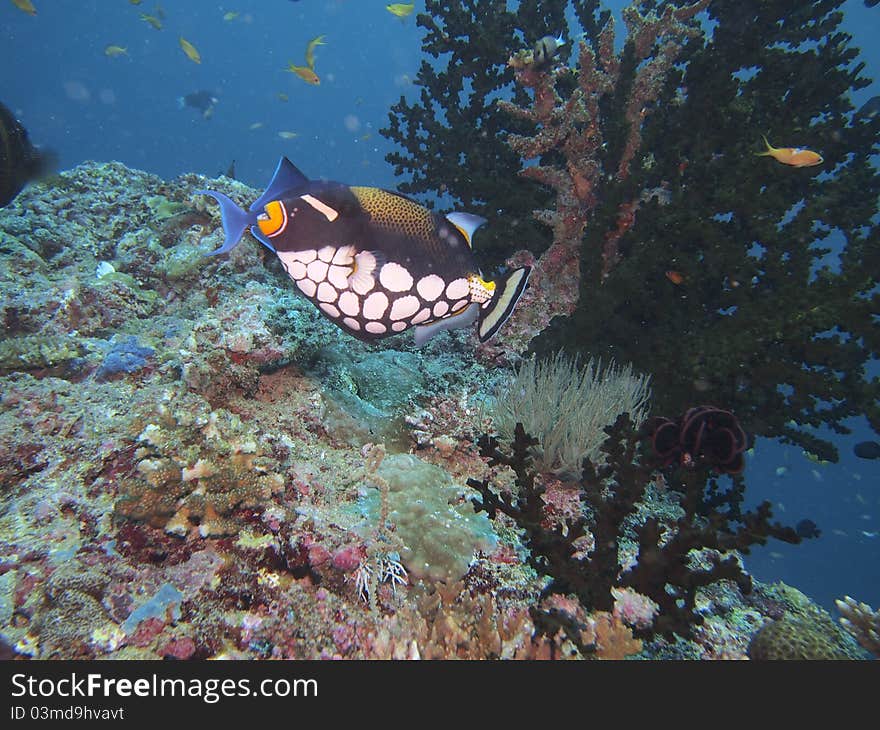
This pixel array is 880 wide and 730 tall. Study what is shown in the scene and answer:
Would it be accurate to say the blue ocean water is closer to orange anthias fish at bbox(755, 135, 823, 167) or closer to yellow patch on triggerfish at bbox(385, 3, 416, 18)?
yellow patch on triggerfish at bbox(385, 3, 416, 18)

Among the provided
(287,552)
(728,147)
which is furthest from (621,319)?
(287,552)

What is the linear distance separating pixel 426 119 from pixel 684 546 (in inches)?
271

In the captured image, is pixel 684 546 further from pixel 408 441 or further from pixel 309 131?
pixel 309 131

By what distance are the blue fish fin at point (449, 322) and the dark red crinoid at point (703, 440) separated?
1.28 meters

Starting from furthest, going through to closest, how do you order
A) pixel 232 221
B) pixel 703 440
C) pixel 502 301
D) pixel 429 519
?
pixel 429 519 < pixel 703 440 < pixel 502 301 < pixel 232 221

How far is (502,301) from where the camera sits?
209 centimetres

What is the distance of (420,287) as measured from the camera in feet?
6.54

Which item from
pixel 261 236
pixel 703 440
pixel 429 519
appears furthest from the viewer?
pixel 429 519

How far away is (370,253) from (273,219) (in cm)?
41

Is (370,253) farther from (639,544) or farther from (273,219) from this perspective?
(639,544)

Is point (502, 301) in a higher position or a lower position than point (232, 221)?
higher

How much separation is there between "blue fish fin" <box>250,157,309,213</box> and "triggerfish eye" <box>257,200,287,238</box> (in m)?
0.05

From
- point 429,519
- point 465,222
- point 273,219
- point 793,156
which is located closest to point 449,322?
point 465,222

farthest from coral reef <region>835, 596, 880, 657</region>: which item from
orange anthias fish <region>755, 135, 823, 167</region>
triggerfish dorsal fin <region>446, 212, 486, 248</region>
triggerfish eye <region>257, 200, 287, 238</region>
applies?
triggerfish eye <region>257, 200, 287, 238</region>
